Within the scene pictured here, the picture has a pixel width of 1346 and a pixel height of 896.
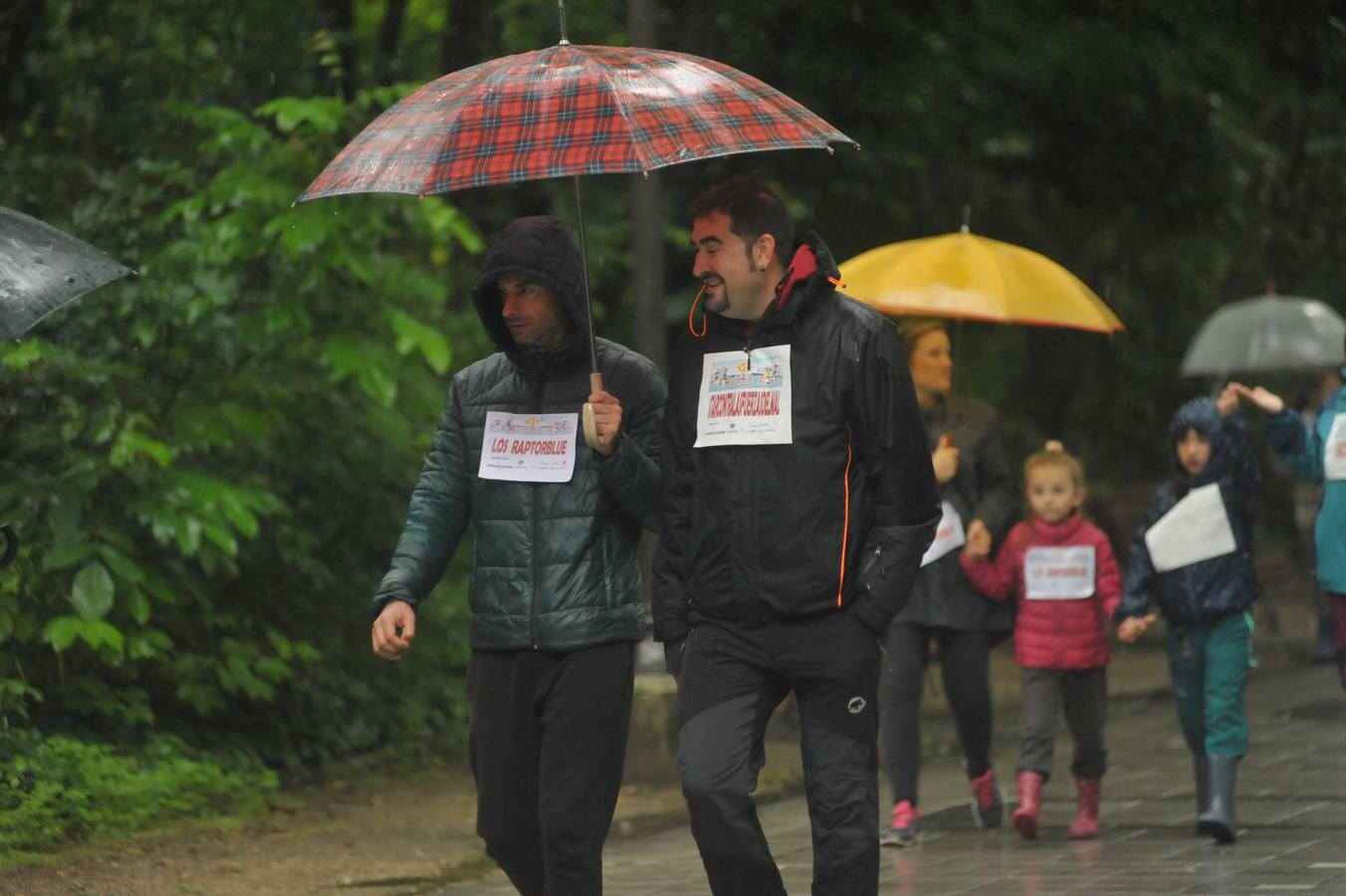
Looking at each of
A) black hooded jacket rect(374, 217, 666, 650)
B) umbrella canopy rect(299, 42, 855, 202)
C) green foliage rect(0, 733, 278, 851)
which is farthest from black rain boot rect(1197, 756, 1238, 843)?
green foliage rect(0, 733, 278, 851)

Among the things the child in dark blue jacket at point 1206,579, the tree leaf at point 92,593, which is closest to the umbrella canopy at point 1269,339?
the child in dark blue jacket at point 1206,579

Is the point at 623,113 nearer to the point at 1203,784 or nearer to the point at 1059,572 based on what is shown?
the point at 1059,572

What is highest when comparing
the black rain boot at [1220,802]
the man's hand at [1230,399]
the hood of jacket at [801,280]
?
the hood of jacket at [801,280]

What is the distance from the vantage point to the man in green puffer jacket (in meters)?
5.68

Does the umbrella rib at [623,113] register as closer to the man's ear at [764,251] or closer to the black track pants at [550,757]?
the man's ear at [764,251]

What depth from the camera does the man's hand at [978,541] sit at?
862cm

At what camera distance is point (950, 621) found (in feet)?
28.4

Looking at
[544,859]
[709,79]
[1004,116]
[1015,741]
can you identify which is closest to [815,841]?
[544,859]

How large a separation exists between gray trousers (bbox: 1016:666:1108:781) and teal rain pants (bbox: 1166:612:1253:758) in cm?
31

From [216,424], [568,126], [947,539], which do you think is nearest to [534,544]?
[568,126]

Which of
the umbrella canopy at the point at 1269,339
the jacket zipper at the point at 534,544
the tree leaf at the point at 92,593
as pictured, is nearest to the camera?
the jacket zipper at the point at 534,544

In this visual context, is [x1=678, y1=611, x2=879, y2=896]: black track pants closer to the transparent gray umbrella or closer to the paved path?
the transparent gray umbrella

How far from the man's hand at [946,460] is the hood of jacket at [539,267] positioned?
9.82 ft

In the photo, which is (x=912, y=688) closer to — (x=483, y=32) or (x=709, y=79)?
(x=709, y=79)
